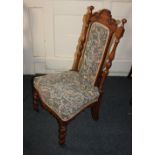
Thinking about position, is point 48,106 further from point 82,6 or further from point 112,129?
point 82,6

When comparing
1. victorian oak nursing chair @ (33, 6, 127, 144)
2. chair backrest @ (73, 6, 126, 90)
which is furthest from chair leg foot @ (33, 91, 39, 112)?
chair backrest @ (73, 6, 126, 90)

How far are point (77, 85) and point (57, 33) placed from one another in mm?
998

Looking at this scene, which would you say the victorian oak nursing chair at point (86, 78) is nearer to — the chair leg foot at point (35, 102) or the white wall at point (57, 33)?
the chair leg foot at point (35, 102)

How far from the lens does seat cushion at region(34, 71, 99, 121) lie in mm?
1781

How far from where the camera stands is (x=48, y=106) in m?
1.91

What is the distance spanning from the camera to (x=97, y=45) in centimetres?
190

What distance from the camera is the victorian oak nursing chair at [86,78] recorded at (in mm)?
1789

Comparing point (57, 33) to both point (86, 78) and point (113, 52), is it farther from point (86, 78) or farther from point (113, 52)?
point (113, 52)

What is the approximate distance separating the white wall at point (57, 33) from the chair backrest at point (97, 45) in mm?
665

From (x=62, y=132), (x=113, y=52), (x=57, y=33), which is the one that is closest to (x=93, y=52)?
(x=113, y=52)

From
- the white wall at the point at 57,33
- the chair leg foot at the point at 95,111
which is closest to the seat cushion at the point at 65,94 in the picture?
the chair leg foot at the point at 95,111

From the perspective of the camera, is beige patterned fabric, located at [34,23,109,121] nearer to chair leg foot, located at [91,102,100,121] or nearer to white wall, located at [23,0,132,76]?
chair leg foot, located at [91,102,100,121]

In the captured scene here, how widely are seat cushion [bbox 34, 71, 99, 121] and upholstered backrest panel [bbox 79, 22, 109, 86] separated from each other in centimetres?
8

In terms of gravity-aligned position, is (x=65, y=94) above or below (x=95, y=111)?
above
